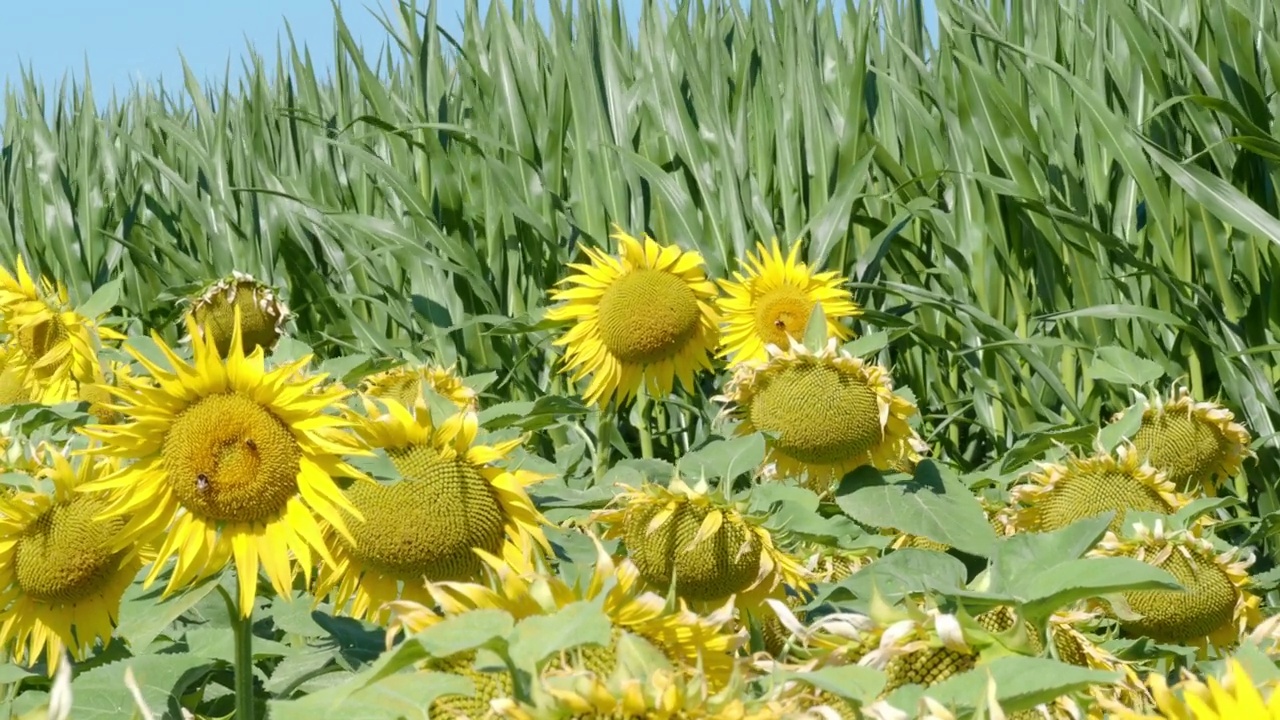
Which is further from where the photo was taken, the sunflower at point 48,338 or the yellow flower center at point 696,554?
the sunflower at point 48,338

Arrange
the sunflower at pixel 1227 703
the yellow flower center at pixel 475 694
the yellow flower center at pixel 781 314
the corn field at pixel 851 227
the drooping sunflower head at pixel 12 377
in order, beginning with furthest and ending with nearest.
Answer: the drooping sunflower head at pixel 12 377 < the yellow flower center at pixel 781 314 < the corn field at pixel 851 227 < the yellow flower center at pixel 475 694 < the sunflower at pixel 1227 703

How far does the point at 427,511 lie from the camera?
1.14 m

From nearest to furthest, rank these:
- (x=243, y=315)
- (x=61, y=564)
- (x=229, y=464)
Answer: (x=229, y=464) < (x=61, y=564) < (x=243, y=315)

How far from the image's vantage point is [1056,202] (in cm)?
291

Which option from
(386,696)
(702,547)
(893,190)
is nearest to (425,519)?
(702,547)

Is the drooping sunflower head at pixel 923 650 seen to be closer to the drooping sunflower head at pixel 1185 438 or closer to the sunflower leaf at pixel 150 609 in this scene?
the sunflower leaf at pixel 150 609

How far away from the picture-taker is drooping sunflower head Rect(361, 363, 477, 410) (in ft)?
6.48

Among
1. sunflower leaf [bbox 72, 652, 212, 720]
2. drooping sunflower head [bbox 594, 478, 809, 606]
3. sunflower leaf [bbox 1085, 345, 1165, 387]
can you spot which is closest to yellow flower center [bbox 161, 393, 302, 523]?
sunflower leaf [bbox 72, 652, 212, 720]

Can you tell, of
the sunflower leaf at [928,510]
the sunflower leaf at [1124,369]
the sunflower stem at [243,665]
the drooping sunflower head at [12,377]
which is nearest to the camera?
the sunflower stem at [243,665]

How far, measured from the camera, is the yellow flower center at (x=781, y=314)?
2260mm

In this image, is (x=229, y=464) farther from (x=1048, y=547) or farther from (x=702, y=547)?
(x=1048, y=547)

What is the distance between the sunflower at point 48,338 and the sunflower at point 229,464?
1.25 meters

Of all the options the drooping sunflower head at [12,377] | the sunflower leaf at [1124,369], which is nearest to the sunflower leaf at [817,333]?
the sunflower leaf at [1124,369]

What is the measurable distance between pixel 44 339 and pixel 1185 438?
5.83ft
